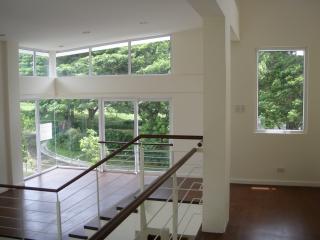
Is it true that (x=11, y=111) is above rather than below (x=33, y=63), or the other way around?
below

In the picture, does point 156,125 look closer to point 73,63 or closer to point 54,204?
point 73,63

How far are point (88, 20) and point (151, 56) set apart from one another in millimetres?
2352

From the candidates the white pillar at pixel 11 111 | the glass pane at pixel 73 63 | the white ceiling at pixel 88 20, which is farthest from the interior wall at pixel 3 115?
the glass pane at pixel 73 63

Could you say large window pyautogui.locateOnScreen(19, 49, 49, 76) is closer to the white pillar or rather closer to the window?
the white pillar

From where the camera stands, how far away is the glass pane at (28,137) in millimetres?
7527

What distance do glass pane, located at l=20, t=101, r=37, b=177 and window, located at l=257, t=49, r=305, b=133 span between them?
191 inches

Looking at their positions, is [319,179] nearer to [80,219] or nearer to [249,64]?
[249,64]

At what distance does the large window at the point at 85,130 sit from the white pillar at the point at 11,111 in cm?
75

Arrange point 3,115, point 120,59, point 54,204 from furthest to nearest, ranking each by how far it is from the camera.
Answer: point 120,59 → point 3,115 → point 54,204

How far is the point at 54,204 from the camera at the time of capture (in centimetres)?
597

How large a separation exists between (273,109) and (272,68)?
71 centimetres

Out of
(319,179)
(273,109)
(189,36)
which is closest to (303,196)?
(319,179)

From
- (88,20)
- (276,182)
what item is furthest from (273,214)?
(88,20)

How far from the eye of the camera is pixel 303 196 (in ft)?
17.8
